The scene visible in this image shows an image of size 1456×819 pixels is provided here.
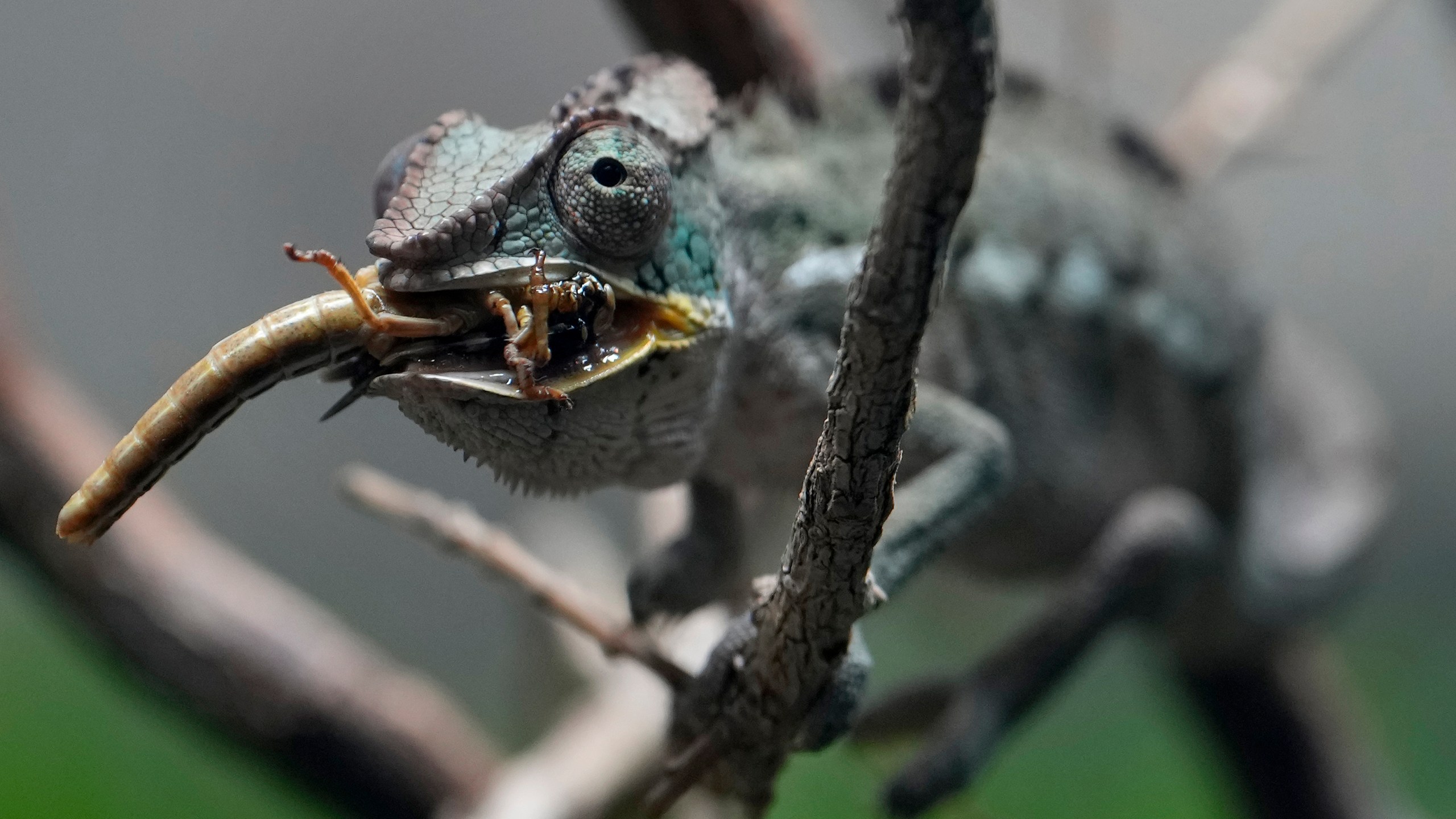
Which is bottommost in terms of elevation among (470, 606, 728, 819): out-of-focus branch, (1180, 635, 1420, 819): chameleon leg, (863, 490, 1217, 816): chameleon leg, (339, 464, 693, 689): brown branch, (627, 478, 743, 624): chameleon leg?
(1180, 635, 1420, 819): chameleon leg

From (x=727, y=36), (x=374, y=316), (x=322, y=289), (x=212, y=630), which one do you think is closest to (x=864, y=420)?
(x=374, y=316)

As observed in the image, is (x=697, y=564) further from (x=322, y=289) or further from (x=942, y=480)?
(x=322, y=289)

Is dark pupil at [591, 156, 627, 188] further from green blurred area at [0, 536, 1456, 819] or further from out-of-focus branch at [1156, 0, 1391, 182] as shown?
out-of-focus branch at [1156, 0, 1391, 182]

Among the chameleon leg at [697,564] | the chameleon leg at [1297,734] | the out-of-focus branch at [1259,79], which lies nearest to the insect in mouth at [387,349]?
the chameleon leg at [697,564]

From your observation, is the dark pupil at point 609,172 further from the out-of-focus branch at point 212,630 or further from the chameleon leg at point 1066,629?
the out-of-focus branch at point 212,630

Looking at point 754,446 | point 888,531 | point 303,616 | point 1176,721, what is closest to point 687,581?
point 754,446

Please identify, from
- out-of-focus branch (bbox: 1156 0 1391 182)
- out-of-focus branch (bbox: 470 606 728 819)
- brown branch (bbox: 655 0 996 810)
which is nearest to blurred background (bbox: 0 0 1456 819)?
out-of-focus branch (bbox: 1156 0 1391 182)
